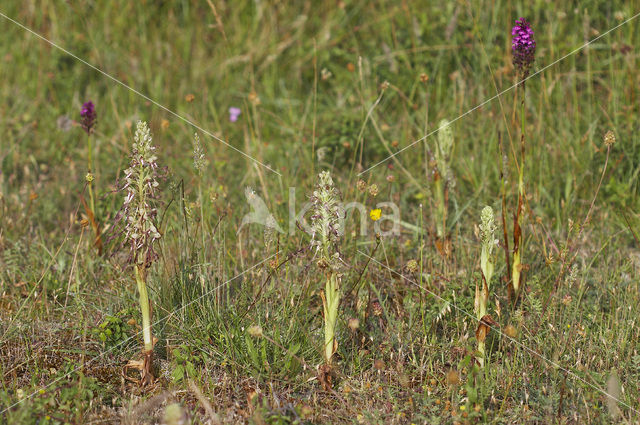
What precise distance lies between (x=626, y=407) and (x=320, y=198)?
1262 millimetres

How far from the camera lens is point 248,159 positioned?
3.92m

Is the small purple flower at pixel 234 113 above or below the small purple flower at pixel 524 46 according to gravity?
above

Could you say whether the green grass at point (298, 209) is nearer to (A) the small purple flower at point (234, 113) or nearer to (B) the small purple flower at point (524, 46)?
(A) the small purple flower at point (234, 113)

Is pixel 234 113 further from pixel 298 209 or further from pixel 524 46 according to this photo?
pixel 524 46

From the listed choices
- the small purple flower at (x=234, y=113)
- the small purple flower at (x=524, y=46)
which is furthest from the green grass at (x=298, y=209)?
the small purple flower at (x=524, y=46)

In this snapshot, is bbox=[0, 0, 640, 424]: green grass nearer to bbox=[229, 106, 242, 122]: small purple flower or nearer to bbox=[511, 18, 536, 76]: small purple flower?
bbox=[229, 106, 242, 122]: small purple flower

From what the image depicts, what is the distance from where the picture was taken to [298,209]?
354 cm

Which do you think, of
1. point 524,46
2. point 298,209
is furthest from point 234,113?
point 524,46

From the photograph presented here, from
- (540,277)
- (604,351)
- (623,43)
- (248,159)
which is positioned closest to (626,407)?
(604,351)

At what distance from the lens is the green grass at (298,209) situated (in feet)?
7.92

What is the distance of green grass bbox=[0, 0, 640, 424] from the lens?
2414 millimetres

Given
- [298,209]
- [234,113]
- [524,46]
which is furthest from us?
[234,113]

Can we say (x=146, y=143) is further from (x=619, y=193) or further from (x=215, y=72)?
(x=215, y=72)

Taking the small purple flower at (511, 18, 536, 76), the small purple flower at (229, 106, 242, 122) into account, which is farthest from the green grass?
the small purple flower at (511, 18, 536, 76)
